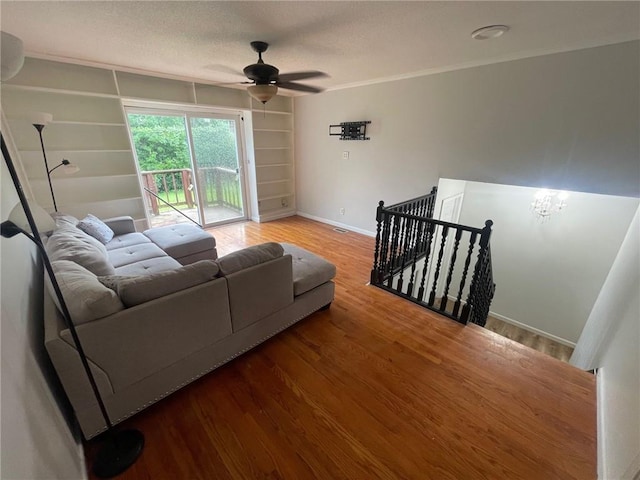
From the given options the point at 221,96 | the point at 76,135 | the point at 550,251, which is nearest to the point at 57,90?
the point at 76,135

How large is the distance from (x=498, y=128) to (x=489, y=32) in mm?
1133

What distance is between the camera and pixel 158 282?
143 cm

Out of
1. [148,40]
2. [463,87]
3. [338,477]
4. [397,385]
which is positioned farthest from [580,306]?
[148,40]

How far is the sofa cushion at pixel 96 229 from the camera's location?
106 inches

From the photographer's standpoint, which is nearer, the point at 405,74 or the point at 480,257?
the point at 480,257

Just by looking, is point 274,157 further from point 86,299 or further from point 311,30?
point 86,299

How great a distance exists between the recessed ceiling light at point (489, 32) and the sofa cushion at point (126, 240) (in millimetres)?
3691

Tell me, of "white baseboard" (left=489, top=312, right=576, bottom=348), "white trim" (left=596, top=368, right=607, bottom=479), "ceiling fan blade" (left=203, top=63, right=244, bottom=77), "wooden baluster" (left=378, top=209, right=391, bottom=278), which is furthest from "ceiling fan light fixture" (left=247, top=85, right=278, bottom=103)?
"white baseboard" (left=489, top=312, right=576, bottom=348)

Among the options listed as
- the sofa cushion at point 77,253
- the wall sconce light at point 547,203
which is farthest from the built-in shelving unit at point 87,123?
the wall sconce light at point 547,203

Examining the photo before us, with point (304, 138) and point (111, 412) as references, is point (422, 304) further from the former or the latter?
point (304, 138)

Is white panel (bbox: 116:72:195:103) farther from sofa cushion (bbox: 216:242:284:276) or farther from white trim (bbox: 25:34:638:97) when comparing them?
sofa cushion (bbox: 216:242:284:276)

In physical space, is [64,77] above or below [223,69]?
below

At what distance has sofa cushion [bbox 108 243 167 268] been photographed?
2.51 metres

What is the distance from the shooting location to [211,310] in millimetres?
1596
